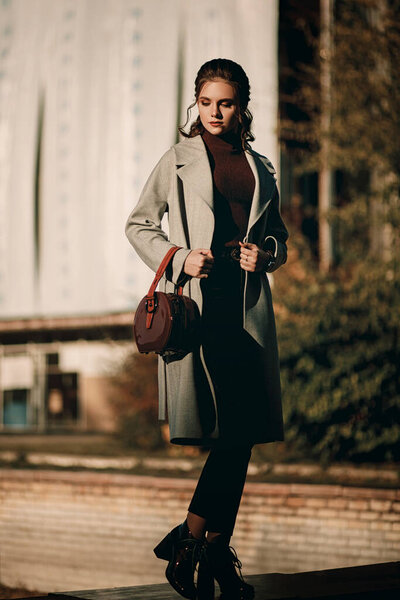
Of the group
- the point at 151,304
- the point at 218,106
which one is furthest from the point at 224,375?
the point at 218,106

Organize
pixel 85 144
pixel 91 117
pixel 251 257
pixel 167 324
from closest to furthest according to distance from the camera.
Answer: pixel 167 324, pixel 251 257, pixel 91 117, pixel 85 144

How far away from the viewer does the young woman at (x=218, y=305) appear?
3654mm

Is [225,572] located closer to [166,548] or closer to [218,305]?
[166,548]

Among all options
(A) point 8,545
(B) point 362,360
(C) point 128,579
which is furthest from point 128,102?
(C) point 128,579

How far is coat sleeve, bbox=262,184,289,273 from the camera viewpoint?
388 cm

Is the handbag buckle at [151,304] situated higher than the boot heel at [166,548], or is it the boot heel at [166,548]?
the handbag buckle at [151,304]

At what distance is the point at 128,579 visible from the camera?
7082mm

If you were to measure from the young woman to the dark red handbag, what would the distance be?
2.5 inches

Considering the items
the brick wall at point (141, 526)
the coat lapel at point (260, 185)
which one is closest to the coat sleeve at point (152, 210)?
the coat lapel at point (260, 185)

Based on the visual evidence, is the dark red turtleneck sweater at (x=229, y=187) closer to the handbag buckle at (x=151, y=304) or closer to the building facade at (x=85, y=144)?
the handbag buckle at (x=151, y=304)

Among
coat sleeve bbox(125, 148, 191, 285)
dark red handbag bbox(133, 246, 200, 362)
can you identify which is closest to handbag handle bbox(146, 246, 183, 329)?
dark red handbag bbox(133, 246, 200, 362)

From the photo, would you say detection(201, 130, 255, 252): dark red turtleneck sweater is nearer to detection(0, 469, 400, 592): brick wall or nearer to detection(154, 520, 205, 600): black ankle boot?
detection(154, 520, 205, 600): black ankle boot

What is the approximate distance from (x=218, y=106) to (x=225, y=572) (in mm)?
1759

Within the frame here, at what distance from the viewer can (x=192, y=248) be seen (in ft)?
12.4
